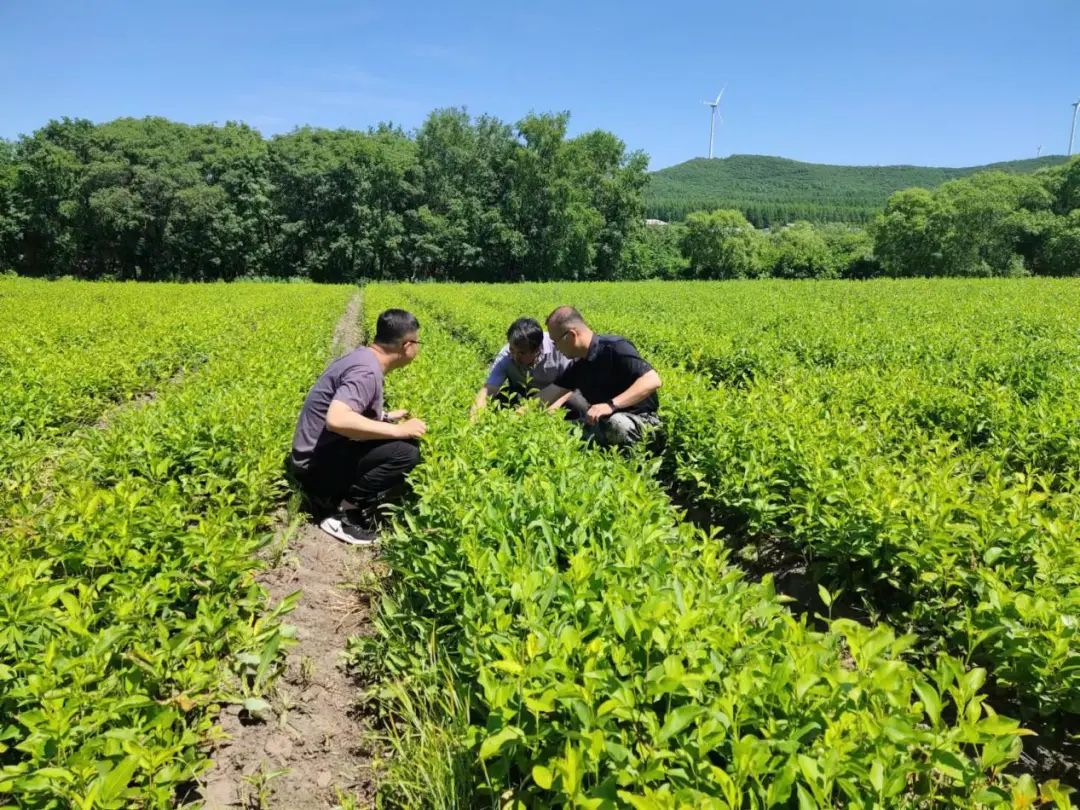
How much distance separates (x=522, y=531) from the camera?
280 centimetres

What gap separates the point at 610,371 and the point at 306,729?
158 inches

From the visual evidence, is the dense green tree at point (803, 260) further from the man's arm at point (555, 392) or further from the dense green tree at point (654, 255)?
the man's arm at point (555, 392)

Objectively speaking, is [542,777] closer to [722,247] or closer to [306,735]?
[306,735]

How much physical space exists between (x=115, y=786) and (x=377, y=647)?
1864 mm

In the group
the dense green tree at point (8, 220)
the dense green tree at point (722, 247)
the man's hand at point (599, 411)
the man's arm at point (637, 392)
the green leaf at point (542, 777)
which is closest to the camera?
the green leaf at point (542, 777)

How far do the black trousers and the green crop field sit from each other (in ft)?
0.88

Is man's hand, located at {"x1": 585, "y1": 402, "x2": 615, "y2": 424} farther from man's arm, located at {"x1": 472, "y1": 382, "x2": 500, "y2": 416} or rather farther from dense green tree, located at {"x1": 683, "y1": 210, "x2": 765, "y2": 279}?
dense green tree, located at {"x1": 683, "y1": 210, "x2": 765, "y2": 279}

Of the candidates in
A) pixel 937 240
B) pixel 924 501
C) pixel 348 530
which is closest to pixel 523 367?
pixel 348 530

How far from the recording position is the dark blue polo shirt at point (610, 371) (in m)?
5.96

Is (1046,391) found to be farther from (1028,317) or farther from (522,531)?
(1028,317)

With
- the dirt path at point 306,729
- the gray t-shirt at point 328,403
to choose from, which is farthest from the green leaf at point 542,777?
the gray t-shirt at point 328,403

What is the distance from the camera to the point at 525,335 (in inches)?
232

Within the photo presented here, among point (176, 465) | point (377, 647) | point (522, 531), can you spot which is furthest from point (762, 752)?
point (176, 465)

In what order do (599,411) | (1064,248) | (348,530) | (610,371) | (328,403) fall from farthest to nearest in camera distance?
→ (1064,248) → (610,371) → (599,411) → (348,530) → (328,403)
